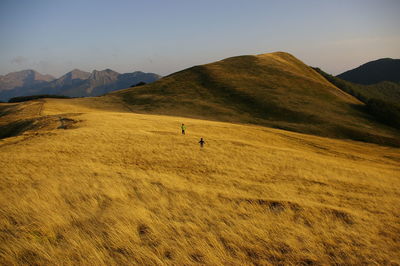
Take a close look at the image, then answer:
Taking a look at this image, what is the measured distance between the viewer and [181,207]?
13156mm

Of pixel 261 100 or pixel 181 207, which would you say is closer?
pixel 181 207

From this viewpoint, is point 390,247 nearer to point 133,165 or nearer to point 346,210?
point 346,210

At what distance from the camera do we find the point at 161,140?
2691 cm

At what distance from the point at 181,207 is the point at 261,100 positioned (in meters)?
61.4

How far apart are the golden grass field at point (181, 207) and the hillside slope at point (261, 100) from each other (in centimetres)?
3229

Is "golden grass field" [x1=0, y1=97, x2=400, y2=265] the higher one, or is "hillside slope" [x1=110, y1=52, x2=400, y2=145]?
"hillside slope" [x1=110, y1=52, x2=400, y2=145]

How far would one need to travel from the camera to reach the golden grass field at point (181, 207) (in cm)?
955

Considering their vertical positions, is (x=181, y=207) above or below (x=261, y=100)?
below

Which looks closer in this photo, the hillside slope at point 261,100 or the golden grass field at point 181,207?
the golden grass field at point 181,207

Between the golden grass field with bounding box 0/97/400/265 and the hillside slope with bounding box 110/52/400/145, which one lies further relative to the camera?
the hillside slope with bounding box 110/52/400/145

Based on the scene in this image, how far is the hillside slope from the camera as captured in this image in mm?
53200

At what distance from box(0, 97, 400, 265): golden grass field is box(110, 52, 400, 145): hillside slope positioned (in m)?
32.3

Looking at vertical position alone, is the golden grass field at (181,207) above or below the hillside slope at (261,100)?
below

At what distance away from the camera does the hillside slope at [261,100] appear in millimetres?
53200
